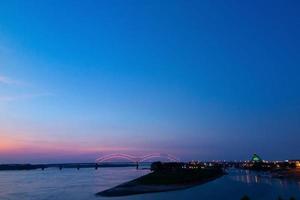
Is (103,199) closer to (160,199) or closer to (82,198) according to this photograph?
(82,198)

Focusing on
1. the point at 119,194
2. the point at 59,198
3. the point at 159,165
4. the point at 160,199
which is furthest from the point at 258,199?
the point at 159,165

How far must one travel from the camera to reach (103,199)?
52.4m

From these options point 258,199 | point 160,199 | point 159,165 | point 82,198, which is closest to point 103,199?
point 82,198

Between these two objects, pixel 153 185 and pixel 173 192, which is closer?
pixel 173 192

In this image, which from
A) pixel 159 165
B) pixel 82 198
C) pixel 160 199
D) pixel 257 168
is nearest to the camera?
pixel 160 199

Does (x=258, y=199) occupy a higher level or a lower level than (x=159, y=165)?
lower

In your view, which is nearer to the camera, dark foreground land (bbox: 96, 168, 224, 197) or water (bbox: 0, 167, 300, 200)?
water (bbox: 0, 167, 300, 200)

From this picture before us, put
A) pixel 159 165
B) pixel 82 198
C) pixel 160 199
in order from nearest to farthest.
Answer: pixel 160 199, pixel 82 198, pixel 159 165

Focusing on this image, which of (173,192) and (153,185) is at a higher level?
(153,185)

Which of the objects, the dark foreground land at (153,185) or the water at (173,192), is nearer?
the water at (173,192)

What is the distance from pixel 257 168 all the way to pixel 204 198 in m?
151

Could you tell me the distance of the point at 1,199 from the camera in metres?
56.1

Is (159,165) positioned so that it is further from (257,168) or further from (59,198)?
(59,198)

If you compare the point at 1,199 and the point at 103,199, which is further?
the point at 1,199
